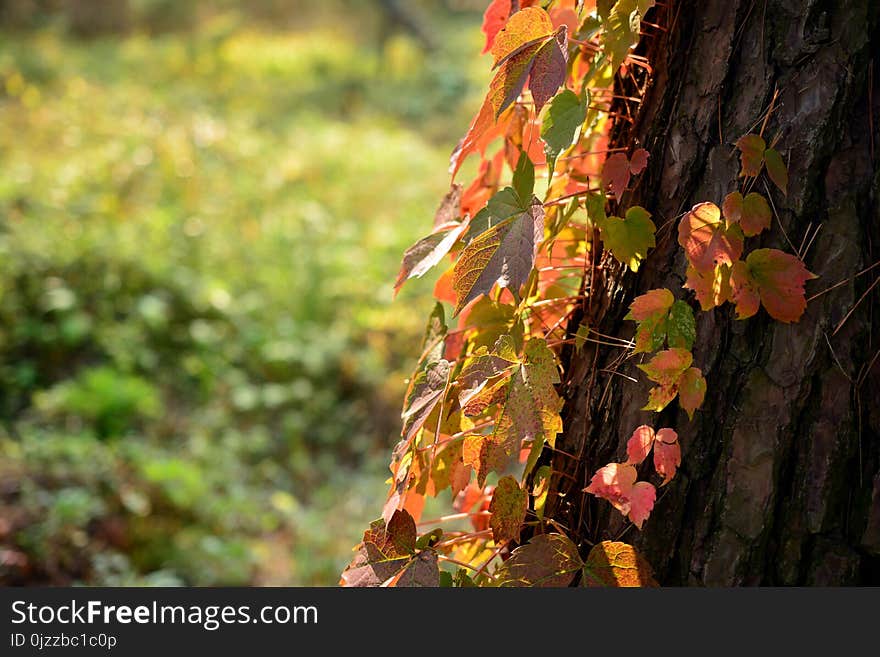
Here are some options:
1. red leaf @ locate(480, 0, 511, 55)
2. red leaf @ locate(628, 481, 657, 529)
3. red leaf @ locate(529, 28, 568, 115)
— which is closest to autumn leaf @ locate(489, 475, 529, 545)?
red leaf @ locate(628, 481, 657, 529)

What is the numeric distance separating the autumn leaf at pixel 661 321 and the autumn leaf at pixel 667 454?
0.08m

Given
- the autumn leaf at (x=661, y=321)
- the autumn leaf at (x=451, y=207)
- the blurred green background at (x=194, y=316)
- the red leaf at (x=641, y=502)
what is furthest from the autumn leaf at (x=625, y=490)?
the blurred green background at (x=194, y=316)

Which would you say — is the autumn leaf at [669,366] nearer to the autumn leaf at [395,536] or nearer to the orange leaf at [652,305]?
the orange leaf at [652,305]

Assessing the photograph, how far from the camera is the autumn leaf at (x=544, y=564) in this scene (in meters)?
0.74

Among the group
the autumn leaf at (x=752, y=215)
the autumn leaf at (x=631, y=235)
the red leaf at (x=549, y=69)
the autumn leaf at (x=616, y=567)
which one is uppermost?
the red leaf at (x=549, y=69)

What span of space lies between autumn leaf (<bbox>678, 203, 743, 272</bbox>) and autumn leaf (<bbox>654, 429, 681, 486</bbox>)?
5.9 inches

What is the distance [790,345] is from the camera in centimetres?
71

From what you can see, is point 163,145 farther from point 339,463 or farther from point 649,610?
point 649,610

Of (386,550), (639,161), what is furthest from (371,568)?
(639,161)

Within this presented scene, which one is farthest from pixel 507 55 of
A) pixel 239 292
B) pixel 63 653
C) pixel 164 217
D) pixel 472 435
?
pixel 164 217

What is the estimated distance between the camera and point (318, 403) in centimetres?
362

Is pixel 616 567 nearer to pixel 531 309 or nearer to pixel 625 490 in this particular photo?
pixel 625 490

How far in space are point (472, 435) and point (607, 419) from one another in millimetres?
134

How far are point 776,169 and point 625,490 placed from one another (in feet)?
1.00
